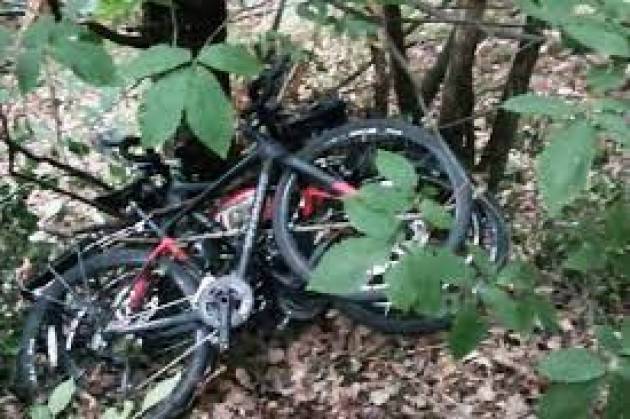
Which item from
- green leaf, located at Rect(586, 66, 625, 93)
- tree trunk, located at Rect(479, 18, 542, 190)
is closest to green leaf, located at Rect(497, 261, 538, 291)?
green leaf, located at Rect(586, 66, 625, 93)

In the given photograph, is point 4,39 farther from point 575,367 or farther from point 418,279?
point 575,367

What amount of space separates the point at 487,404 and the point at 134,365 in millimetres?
1649

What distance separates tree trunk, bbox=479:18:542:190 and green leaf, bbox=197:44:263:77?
326 centimetres

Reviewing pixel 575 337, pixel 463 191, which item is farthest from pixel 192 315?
pixel 575 337

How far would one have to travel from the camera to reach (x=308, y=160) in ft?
15.0

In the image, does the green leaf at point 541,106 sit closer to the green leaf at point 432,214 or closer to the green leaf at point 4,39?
the green leaf at point 432,214

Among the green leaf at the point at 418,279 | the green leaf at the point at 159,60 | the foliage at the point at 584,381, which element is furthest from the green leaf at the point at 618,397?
the green leaf at the point at 159,60

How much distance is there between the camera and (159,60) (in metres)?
1.58

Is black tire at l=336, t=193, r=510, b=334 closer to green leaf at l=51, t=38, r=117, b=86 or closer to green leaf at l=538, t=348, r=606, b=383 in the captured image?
green leaf at l=538, t=348, r=606, b=383

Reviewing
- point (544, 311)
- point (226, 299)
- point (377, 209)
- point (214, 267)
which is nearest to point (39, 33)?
point (377, 209)

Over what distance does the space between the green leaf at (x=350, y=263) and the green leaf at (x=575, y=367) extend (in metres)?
0.35

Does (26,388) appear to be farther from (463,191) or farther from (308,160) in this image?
(463,191)

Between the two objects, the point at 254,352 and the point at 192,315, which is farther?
the point at 254,352

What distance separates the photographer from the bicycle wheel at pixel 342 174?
4.50 m
